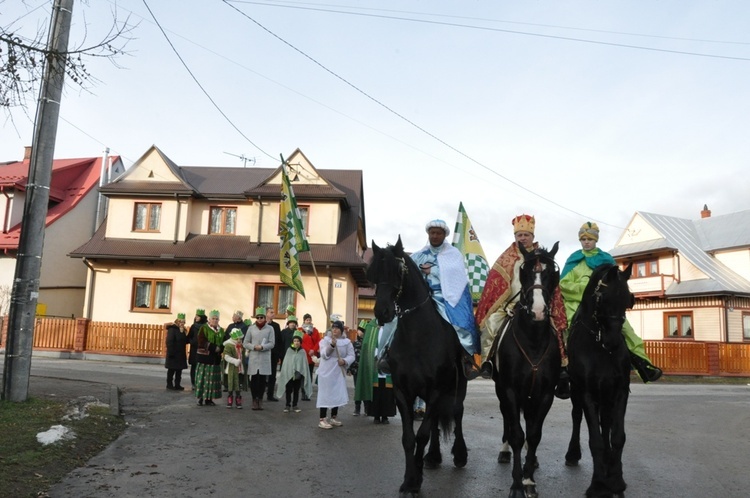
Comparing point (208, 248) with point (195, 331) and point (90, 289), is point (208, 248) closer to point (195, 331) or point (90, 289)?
point (90, 289)

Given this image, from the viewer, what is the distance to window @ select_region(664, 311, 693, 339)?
37156mm

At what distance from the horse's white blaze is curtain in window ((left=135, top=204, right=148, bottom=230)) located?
2756 centimetres

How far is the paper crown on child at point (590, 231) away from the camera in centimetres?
739

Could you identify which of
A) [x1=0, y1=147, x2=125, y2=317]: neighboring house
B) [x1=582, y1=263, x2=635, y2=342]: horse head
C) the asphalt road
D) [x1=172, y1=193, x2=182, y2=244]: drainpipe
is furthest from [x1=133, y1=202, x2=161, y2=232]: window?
[x1=582, y1=263, x2=635, y2=342]: horse head

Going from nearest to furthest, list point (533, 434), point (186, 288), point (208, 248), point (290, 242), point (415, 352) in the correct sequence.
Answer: point (533, 434), point (415, 352), point (290, 242), point (186, 288), point (208, 248)

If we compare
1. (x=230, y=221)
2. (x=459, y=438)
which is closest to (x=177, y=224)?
(x=230, y=221)

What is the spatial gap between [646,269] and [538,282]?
38.7m

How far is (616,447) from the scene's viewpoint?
5945 millimetres

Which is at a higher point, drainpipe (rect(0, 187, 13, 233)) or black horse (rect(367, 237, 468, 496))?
drainpipe (rect(0, 187, 13, 233))

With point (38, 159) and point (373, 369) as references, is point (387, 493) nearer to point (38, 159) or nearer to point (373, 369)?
point (373, 369)

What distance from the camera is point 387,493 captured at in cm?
606

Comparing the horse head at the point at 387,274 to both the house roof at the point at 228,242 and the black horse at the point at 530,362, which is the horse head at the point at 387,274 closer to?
A: the black horse at the point at 530,362

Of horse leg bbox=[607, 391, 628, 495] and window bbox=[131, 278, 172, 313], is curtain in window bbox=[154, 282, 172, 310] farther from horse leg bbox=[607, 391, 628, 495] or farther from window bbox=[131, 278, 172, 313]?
horse leg bbox=[607, 391, 628, 495]

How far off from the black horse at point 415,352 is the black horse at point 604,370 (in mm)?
1351
